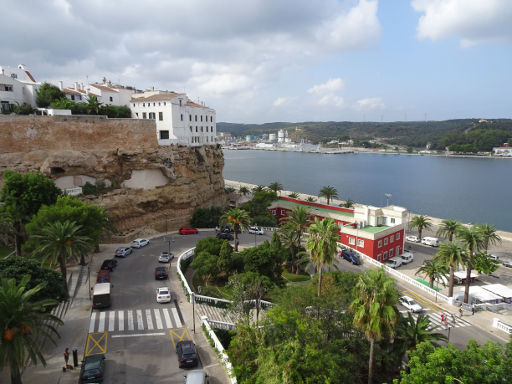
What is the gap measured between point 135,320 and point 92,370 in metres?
6.74

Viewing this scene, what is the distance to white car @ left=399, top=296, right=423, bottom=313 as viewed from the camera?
29.4 meters

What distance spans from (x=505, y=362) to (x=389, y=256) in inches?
1369

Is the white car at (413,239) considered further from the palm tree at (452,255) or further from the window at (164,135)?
the window at (164,135)

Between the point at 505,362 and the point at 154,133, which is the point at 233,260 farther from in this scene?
the point at 154,133

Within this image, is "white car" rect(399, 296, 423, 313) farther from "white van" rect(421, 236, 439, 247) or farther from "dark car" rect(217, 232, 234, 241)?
"white van" rect(421, 236, 439, 247)

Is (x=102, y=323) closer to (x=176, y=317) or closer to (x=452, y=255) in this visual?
(x=176, y=317)

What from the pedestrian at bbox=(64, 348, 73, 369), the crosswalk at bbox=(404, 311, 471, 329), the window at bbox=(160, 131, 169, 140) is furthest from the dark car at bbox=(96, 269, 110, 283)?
the window at bbox=(160, 131, 169, 140)

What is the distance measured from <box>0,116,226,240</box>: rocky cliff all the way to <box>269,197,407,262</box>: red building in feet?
72.8

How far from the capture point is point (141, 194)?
168 feet

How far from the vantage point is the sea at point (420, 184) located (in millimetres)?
91875

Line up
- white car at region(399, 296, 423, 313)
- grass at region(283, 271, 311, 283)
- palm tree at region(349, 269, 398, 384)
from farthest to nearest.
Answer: grass at region(283, 271, 311, 283), white car at region(399, 296, 423, 313), palm tree at region(349, 269, 398, 384)

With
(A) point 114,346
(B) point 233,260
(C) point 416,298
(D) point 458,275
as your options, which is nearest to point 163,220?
(B) point 233,260

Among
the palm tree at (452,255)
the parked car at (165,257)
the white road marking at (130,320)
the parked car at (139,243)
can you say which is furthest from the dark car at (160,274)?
the palm tree at (452,255)

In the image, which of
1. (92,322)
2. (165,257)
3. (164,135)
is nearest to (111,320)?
(92,322)
